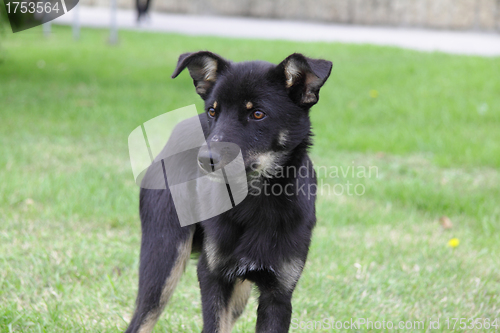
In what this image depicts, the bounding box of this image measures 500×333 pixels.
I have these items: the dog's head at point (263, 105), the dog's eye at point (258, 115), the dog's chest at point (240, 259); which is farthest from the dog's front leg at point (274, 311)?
the dog's eye at point (258, 115)

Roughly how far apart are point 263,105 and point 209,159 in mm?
447

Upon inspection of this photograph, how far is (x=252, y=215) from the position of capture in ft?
8.73

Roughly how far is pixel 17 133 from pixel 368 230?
15.9ft

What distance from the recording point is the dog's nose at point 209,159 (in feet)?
7.89

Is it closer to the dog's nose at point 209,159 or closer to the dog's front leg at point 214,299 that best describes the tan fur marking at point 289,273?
the dog's front leg at point 214,299

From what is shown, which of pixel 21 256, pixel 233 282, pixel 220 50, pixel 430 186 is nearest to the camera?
pixel 233 282

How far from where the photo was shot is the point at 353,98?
29.7 ft

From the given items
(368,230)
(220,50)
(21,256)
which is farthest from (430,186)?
(220,50)

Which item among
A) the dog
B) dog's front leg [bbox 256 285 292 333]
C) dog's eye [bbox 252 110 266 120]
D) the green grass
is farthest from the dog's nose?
Answer: the green grass

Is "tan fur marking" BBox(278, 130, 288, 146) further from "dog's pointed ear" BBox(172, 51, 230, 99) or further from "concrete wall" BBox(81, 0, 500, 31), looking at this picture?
"concrete wall" BBox(81, 0, 500, 31)

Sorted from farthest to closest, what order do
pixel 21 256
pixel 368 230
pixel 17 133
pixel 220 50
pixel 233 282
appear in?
1. pixel 220 50
2. pixel 17 133
3. pixel 368 230
4. pixel 21 256
5. pixel 233 282

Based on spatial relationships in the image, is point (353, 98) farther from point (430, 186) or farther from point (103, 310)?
point (103, 310)

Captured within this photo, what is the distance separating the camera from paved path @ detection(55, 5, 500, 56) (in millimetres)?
13844

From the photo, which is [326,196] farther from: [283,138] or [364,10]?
[364,10]
